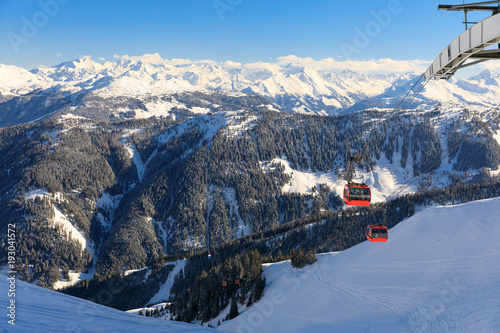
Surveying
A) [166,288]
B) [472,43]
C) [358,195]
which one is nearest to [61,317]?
[472,43]

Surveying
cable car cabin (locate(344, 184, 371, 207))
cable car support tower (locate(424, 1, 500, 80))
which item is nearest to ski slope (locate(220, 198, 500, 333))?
cable car cabin (locate(344, 184, 371, 207))

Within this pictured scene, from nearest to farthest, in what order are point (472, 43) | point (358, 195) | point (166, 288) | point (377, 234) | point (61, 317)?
point (472, 43) → point (61, 317) → point (358, 195) → point (377, 234) → point (166, 288)

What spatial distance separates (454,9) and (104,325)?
83.0 ft

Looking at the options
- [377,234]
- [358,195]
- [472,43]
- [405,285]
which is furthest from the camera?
[405,285]

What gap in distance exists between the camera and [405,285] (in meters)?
47.8

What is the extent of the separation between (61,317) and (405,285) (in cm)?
4984

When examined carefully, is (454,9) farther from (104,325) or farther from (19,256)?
(19,256)

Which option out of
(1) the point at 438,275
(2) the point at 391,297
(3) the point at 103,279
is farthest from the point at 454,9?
(3) the point at 103,279

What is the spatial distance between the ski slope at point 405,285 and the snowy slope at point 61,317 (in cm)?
3015

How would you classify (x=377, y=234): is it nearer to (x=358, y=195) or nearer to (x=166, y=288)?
(x=358, y=195)

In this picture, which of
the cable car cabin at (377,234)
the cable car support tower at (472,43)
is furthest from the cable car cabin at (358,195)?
the cable car support tower at (472,43)

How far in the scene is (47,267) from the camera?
557ft

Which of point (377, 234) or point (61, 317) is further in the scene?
point (377, 234)

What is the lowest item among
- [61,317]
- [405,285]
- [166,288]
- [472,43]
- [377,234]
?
[166,288]
